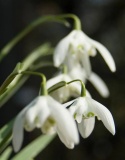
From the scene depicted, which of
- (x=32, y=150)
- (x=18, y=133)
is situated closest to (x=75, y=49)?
(x=32, y=150)

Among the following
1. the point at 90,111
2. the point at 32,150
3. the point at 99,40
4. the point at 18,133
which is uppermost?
the point at 18,133

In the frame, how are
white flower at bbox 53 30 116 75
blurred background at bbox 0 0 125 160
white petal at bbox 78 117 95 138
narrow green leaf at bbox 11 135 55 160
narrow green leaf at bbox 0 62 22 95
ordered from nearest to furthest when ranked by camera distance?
narrow green leaf at bbox 0 62 22 95
white petal at bbox 78 117 95 138
narrow green leaf at bbox 11 135 55 160
white flower at bbox 53 30 116 75
blurred background at bbox 0 0 125 160

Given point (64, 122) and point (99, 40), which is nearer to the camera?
point (64, 122)

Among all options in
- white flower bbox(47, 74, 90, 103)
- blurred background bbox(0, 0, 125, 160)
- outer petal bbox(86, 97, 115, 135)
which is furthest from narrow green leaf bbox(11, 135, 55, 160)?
blurred background bbox(0, 0, 125, 160)

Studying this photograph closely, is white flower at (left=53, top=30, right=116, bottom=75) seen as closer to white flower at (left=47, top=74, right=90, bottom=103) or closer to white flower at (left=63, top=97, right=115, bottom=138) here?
white flower at (left=47, top=74, right=90, bottom=103)

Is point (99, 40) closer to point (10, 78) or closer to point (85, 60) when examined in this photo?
point (85, 60)

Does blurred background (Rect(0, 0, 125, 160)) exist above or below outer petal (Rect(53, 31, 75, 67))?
below

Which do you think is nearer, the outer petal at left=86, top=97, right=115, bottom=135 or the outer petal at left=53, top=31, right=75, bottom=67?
the outer petal at left=86, top=97, right=115, bottom=135
